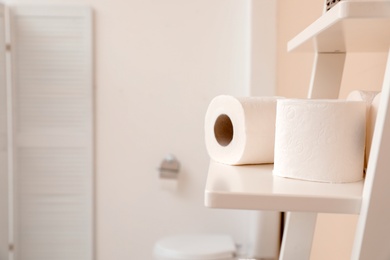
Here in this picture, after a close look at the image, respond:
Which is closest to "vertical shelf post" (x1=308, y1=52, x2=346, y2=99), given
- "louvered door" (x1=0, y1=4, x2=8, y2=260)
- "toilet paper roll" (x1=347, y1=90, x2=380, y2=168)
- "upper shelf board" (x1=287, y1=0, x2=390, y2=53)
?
"upper shelf board" (x1=287, y1=0, x2=390, y2=53)

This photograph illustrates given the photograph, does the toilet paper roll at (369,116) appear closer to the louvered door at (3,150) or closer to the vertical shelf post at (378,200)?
the vertical shelf post at (378,200)

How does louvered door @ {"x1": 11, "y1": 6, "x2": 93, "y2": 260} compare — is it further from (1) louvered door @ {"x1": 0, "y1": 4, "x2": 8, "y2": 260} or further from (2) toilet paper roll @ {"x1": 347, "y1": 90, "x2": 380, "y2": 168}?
(2) toilet paper roll @ {"x1": 347, "y1": 90, "x2": 380, "y2": 168}

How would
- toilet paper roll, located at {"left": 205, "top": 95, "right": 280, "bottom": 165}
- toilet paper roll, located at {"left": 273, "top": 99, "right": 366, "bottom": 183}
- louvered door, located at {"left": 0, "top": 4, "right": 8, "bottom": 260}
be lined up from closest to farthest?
toilet paper roll, located at {"left": 273, "top": 99, "right": 366, "bottom": 183} < toilet paper roll, located at {"left": 205, "top": 95, "right": 280, "bottom": 165} < louvered door, located at {"left": 0, "top": 4, "right": 8, "bottom": 260}

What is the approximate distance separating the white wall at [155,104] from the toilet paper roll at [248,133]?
1.35 metres

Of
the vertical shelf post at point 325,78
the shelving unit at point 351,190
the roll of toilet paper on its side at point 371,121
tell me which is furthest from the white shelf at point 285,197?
the vertical shelf post at point 325,78

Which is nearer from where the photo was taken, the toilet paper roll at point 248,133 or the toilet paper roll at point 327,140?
the toilet paper roll at point 327,140

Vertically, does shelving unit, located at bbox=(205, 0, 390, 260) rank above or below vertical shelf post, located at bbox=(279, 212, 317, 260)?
above

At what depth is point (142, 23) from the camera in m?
2.21

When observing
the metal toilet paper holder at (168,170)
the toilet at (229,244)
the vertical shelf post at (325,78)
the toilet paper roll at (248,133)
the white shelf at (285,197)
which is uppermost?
the vertical shelf post at (325,78)

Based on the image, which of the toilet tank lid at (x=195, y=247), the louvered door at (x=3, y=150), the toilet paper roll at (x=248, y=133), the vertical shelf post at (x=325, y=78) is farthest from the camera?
the louvered door at (x=3, y=150)

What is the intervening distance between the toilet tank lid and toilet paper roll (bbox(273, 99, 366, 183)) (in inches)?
51.0

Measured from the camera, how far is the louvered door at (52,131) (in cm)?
220

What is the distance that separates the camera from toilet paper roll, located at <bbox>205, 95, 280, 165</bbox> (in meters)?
0.78

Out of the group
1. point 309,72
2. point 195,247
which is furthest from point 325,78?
point 195,247
